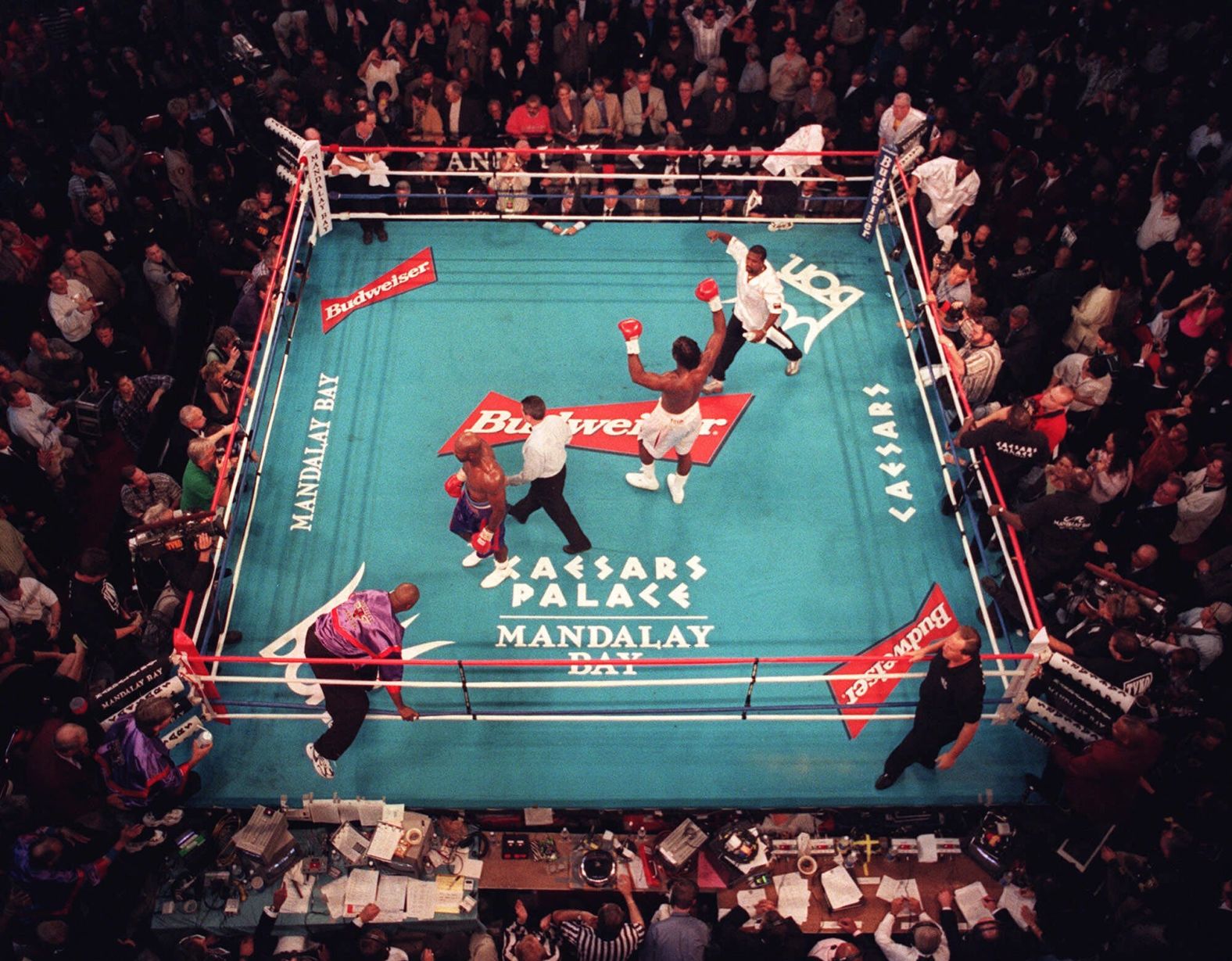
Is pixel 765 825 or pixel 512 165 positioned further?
pixel 512 165

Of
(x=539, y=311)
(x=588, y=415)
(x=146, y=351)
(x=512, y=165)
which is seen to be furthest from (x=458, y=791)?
(x=512, y=165)

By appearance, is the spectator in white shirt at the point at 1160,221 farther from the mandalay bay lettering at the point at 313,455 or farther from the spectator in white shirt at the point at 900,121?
the mandalay bay lettering at the point at 313,455

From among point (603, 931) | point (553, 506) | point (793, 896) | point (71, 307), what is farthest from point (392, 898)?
point (71, 307)

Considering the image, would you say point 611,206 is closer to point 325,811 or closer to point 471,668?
point 471,668

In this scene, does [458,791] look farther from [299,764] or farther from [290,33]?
[290,33]

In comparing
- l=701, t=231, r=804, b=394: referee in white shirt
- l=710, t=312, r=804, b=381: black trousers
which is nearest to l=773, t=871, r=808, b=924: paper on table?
l=701, t=231, r=804, b=394: referee in white shirt

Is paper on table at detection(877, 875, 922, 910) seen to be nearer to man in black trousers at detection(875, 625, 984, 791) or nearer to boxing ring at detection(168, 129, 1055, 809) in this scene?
boxing ring at detection(168, 129, 1055, 809)
